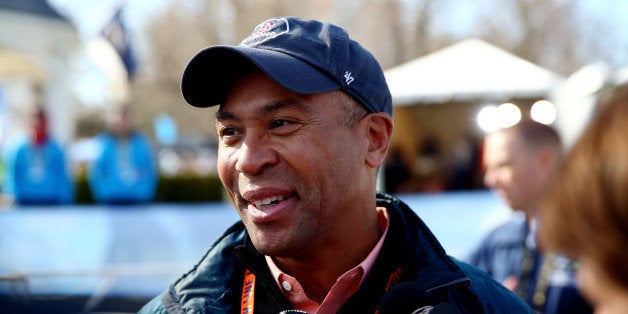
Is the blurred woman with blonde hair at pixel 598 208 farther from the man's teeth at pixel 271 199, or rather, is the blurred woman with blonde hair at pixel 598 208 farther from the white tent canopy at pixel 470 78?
the white tent canopy at pixel 470 78

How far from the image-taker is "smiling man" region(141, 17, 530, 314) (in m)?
2.19

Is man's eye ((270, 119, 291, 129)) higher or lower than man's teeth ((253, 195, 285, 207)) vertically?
higher

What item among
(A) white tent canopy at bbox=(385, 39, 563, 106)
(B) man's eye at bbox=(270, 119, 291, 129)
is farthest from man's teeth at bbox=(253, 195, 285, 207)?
(A) white tent canopy at bbox=(385, 39, 563, 106)

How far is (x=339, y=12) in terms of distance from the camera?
31344 mm

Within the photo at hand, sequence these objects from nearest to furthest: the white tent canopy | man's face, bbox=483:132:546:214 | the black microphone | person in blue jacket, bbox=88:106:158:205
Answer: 1. the black microphone
2. man's face, bbox=483:132:546:214
3. person in blue jacket, bbox=88:106:158:205
4. the white tent canopy

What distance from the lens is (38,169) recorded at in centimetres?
920

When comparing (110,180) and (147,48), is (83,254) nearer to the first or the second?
(110,180)

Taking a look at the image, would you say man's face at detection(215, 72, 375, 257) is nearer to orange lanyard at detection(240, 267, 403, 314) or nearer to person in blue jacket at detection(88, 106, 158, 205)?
orange lanyard at detection(240, 267, 403, 314)

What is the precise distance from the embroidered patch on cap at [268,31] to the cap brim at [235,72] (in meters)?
0.08

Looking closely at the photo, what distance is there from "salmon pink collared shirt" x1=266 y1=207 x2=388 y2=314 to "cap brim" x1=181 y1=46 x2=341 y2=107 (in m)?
0.49

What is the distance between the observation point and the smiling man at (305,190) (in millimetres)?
2186

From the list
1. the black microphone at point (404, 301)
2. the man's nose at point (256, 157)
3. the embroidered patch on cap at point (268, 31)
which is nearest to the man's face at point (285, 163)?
the man's nose at point (256, 157)

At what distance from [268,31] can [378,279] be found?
29.3 inches

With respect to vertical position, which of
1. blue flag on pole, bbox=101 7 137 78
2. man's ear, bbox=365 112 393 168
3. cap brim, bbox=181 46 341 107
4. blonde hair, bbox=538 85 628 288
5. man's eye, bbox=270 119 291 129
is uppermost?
blue flag on pole, bbox=101 7 137 78
